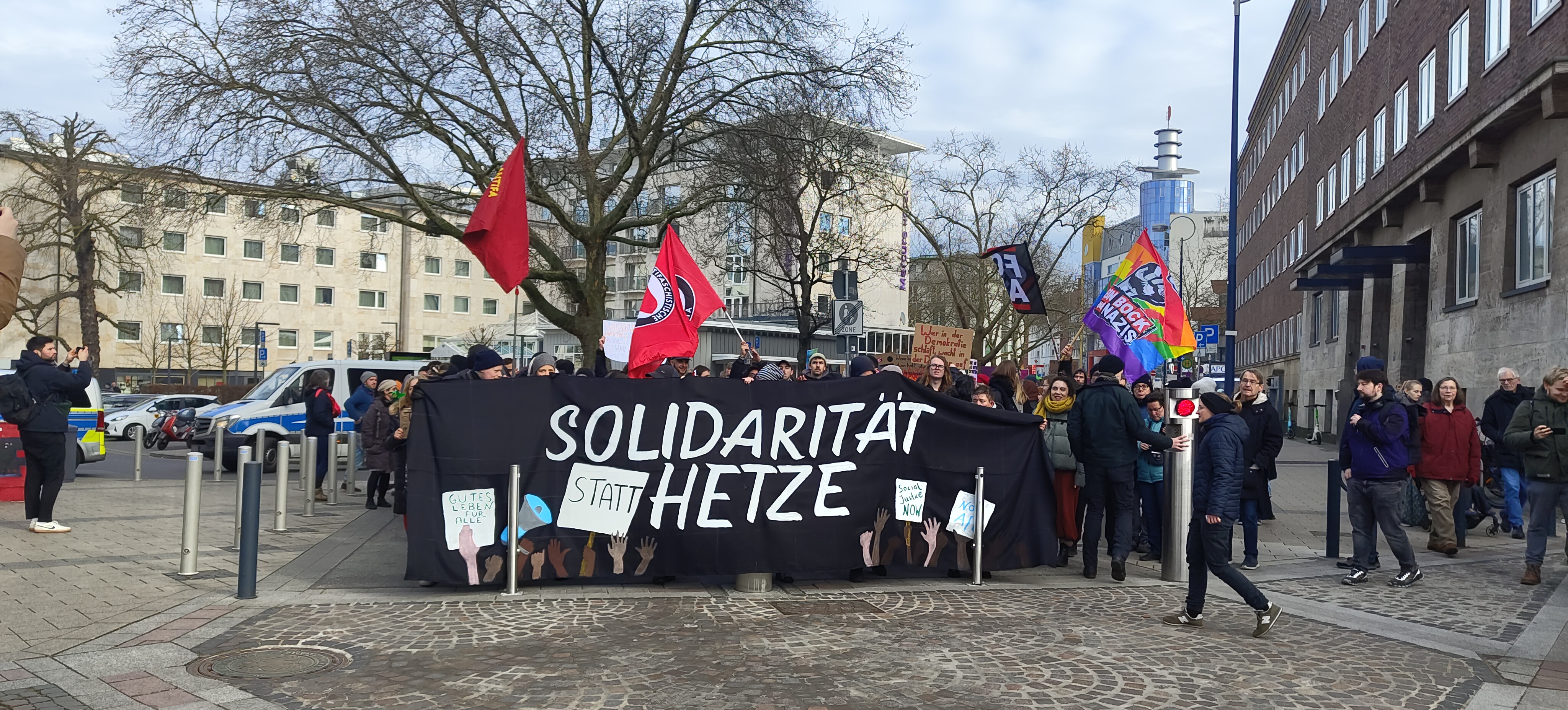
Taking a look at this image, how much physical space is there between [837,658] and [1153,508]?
Answer: 5.10 m

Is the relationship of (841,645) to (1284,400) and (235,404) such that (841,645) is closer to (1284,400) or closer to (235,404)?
(235,404)

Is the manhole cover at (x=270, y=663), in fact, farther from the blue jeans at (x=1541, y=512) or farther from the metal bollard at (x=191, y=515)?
the blue jeans at (x=1541, y=512)

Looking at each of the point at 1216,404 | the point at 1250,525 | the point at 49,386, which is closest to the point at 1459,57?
the point at 1250,525

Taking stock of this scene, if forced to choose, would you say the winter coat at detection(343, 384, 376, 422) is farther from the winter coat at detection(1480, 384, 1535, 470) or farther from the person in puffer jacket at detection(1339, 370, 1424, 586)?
the winter coat at detection(1480, 384, 1535, 470)

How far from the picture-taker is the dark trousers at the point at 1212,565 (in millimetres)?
7422

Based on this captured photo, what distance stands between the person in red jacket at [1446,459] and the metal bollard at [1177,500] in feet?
11.0

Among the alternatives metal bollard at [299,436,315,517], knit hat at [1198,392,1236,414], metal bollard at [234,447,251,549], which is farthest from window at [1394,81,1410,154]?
metal bollard at [234,447,251,549]

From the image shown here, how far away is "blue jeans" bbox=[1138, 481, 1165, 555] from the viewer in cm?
1065

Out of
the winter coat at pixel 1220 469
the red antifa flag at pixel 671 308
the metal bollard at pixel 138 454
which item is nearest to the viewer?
the winter coat at pixel 1220 469

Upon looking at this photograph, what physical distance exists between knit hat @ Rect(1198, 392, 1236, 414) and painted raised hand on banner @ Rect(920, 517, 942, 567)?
2218mm

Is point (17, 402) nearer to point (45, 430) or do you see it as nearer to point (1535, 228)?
point (45, 430)

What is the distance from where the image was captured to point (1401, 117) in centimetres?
2730

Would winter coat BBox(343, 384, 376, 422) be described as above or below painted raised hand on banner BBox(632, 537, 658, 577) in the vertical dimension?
above

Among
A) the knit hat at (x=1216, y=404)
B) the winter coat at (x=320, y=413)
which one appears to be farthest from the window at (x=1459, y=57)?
the winter coat at (x=320, y=413)
